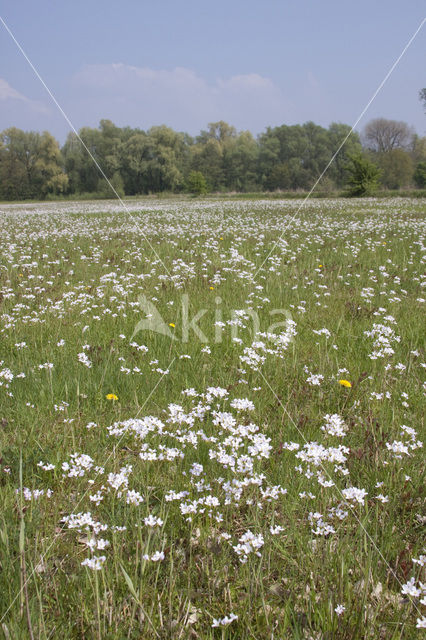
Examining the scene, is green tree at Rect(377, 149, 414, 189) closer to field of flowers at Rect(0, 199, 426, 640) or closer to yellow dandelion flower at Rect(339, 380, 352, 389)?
field of flowers at Rect(0, 199, 426, 640)

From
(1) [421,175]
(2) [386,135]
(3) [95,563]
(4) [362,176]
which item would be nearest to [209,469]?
(3) [95,563]

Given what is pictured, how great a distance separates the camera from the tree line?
49.8 metres

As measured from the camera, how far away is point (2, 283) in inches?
283

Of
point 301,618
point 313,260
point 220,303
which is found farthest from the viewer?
point 313,260

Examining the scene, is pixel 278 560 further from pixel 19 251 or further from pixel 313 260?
pixel 19 251

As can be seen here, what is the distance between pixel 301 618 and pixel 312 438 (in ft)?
4.49

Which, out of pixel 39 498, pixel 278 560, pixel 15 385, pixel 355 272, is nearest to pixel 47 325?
pixel 15 385

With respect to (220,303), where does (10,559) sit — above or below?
below

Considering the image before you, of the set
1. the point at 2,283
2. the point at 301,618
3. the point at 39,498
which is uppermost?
the point at 2,283

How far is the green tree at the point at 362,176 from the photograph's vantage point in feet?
126

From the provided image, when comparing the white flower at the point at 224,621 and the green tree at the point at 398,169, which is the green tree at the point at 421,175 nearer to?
the green tree at the point at 398,169

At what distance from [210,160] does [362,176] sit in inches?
1850

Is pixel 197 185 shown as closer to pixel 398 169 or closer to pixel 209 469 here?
pixel 398 169

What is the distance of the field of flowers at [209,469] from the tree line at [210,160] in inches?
1492
